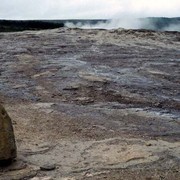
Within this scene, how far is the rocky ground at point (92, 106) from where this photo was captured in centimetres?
511

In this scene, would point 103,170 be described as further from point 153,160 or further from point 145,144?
point 145,144

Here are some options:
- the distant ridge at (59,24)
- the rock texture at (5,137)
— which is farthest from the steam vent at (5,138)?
the distant ridge at (59,24)

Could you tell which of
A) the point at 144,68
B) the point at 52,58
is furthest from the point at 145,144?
the point at 52,58

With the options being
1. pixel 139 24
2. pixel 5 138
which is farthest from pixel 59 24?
pixel 5 138

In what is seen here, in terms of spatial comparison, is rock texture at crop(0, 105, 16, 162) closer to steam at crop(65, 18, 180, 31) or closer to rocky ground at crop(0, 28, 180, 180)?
rocky ground at crop(0, 28, 180, 180)

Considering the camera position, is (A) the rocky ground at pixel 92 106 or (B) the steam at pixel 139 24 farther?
(B) the steam at pixel 139 24

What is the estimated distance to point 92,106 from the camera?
26.2 feet

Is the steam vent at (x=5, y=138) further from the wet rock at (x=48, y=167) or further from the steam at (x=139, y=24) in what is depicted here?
the steam at (x=139, y=24)

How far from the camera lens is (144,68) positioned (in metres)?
10.8

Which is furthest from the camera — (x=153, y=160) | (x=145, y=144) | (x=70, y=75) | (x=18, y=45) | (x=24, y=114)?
(x=18, y=45)

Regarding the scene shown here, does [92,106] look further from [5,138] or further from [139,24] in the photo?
[139,24]

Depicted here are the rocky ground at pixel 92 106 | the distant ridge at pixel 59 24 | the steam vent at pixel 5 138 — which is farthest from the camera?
the distant ridge at pixel 59 24

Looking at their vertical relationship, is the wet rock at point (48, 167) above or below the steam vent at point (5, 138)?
below

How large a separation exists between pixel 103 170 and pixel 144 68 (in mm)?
6150
